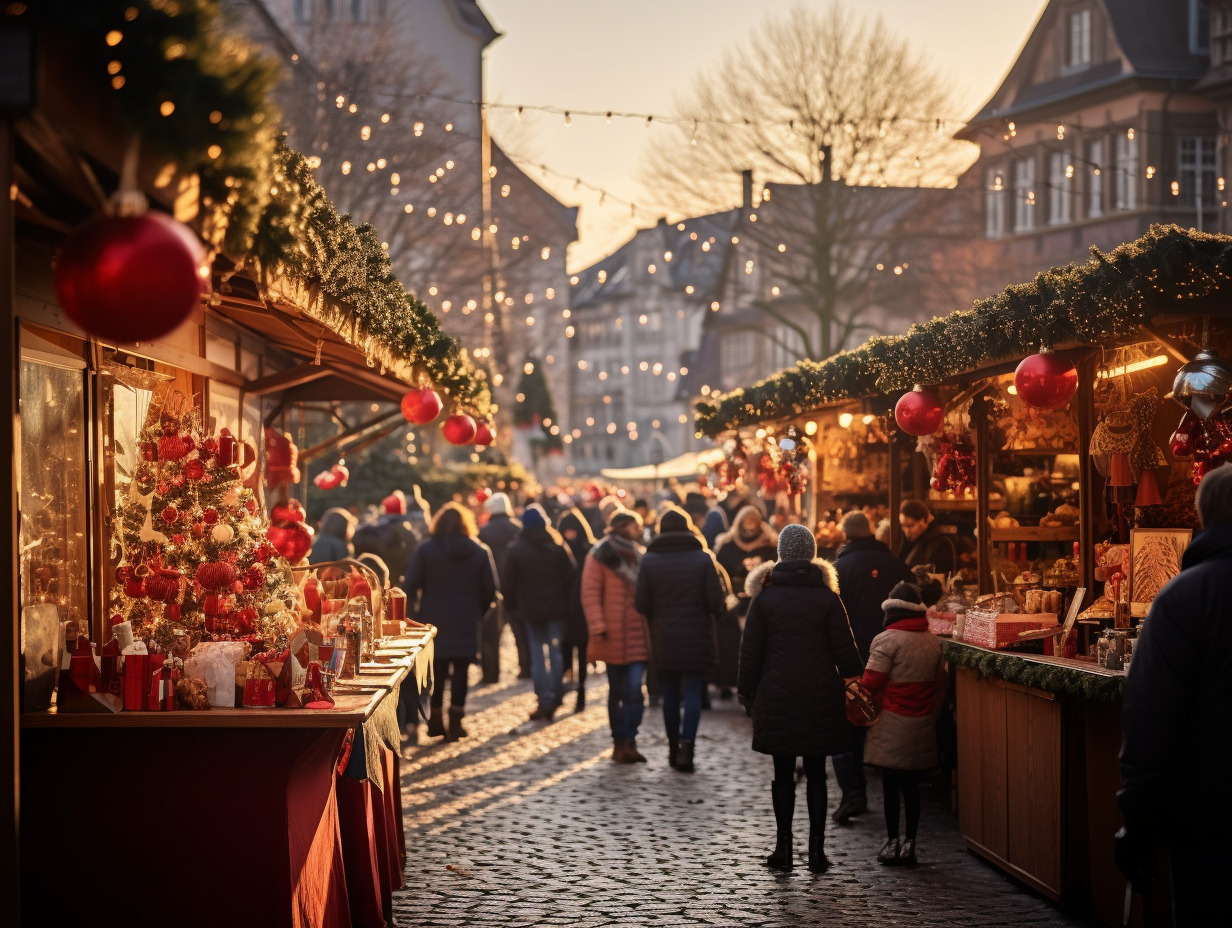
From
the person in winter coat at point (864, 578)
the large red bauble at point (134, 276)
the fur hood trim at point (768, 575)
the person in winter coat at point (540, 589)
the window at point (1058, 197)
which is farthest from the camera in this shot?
the window at point (1058, 197)

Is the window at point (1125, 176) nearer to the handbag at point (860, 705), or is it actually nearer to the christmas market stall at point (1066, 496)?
the christmas market stall at point (1066, 496)

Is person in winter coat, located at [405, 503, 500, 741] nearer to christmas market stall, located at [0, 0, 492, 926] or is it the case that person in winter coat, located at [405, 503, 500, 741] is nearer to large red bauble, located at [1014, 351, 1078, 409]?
christmas market stall, located at [0, 0, 492, 926]

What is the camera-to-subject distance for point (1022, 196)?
4328 cm

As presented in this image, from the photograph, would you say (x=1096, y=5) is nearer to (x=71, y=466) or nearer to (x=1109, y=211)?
(x=1109, y=211)

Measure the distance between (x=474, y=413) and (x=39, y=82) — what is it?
1082 cm

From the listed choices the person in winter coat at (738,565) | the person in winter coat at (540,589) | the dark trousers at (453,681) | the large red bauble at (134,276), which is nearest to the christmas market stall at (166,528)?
the large red bauble at (134,276)

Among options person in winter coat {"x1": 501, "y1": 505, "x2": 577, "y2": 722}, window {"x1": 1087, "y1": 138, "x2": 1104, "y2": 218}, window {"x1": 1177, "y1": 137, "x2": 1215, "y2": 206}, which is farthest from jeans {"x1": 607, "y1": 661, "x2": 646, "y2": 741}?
window {"x1": 1087, "y1": 138, "x2": 1104, "y2": 218}

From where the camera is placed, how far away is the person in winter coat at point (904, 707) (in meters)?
8.95

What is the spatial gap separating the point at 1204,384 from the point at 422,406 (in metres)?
6.08

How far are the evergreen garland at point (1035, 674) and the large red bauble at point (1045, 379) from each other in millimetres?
1431

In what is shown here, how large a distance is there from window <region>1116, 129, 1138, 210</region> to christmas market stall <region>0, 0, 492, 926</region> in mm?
34134

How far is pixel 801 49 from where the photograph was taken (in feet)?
113

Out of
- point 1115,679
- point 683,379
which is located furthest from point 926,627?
point 683,379

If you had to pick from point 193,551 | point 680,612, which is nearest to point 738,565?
point 680,612
